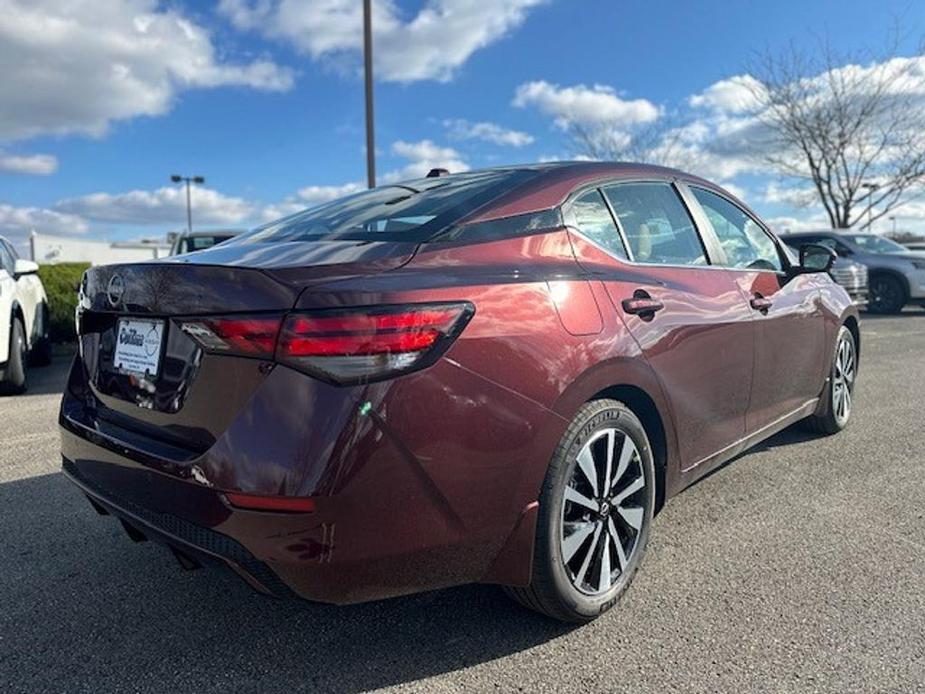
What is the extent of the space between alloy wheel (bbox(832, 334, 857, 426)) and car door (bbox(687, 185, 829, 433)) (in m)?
0.50

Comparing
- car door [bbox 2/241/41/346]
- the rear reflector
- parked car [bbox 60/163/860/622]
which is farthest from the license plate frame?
car door [bbox 2/241/41/346]

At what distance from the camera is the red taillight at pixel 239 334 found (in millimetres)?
1938

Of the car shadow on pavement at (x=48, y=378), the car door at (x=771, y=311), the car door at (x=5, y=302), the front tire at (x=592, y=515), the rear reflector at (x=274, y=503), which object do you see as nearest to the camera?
the rear reflector at (x=274, y=503)

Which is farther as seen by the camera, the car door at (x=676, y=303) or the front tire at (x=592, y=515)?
the car door at (x=676, y=303)

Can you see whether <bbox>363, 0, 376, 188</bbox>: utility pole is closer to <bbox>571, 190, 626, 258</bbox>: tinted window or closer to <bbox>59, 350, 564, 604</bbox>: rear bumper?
<bbox>571, 190, 626, 258</bbox>: tinted window

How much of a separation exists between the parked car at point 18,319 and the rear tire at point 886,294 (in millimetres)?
14213

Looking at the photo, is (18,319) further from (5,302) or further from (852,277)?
(852,277)

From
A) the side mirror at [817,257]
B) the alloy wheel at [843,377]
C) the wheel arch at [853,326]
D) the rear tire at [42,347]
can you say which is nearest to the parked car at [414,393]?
the side mirror at [817,257]

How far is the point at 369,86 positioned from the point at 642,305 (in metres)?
9.89

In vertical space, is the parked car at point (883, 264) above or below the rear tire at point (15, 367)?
above

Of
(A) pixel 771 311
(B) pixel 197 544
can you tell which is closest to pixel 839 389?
(A) pixel 771 311

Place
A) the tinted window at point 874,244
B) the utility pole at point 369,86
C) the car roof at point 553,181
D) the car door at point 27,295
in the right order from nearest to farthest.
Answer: the car roof at point 553,181, the car door at point 27,295, the utility pole at point 369,86, the tinted window at point 874,244

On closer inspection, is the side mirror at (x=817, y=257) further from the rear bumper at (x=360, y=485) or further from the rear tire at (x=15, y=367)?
the rear tire at (x=15, y=367)

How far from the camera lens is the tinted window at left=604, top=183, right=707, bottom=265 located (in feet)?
9.70
